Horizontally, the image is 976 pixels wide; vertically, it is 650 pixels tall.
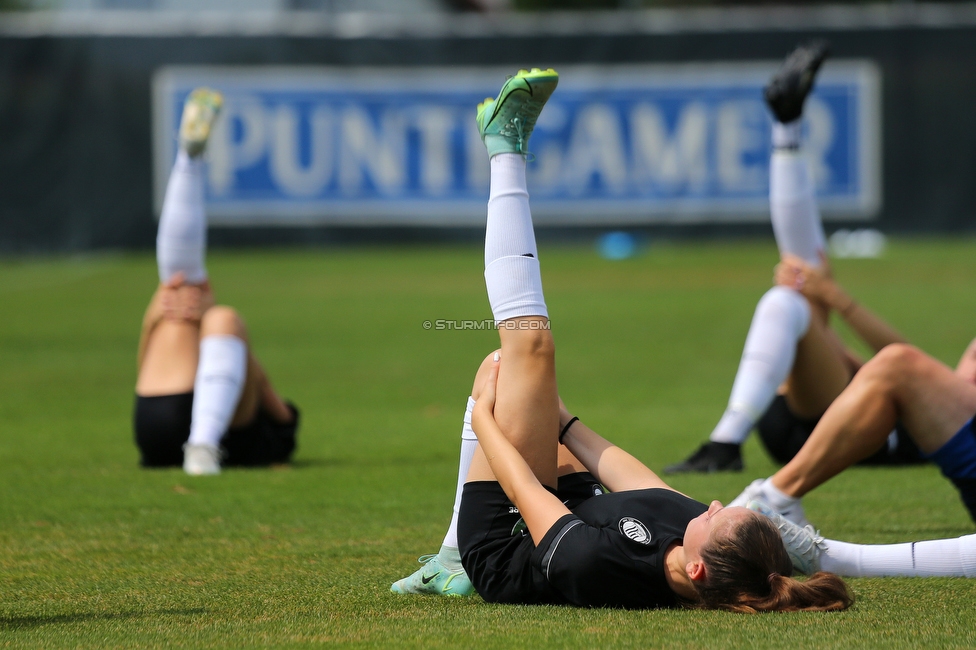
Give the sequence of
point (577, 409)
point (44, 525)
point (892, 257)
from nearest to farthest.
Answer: point (44, 525) < point (577, 409) < point (892, 257)

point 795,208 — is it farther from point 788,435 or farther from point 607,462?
point 607,462

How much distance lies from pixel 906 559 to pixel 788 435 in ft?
5.71

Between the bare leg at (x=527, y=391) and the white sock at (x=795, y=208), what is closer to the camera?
the bare leg at (x=527, y=391)

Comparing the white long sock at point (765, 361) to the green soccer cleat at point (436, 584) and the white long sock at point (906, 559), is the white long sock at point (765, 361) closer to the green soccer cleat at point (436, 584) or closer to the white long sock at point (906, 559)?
the white long sock at point (906, 559)

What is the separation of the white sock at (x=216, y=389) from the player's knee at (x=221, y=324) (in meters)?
0.07

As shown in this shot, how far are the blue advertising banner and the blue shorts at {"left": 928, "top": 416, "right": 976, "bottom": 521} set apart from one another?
1339 cm

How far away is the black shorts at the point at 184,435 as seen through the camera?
527 cm

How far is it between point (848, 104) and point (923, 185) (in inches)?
62.5

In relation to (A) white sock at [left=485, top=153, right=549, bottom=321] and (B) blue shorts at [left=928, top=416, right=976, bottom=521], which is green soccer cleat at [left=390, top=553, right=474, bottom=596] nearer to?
(A) white sock at [left=485, top=153, right=549, bottom=321]

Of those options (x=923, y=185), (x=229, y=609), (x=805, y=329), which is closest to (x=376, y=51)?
(x=923, y=185)

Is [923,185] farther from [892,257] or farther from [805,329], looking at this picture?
[805,329]

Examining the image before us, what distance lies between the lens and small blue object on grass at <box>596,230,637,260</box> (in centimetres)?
1683

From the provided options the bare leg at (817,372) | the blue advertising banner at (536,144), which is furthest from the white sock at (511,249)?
the blue advertising banner at (536,144)

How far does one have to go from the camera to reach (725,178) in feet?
56.0
